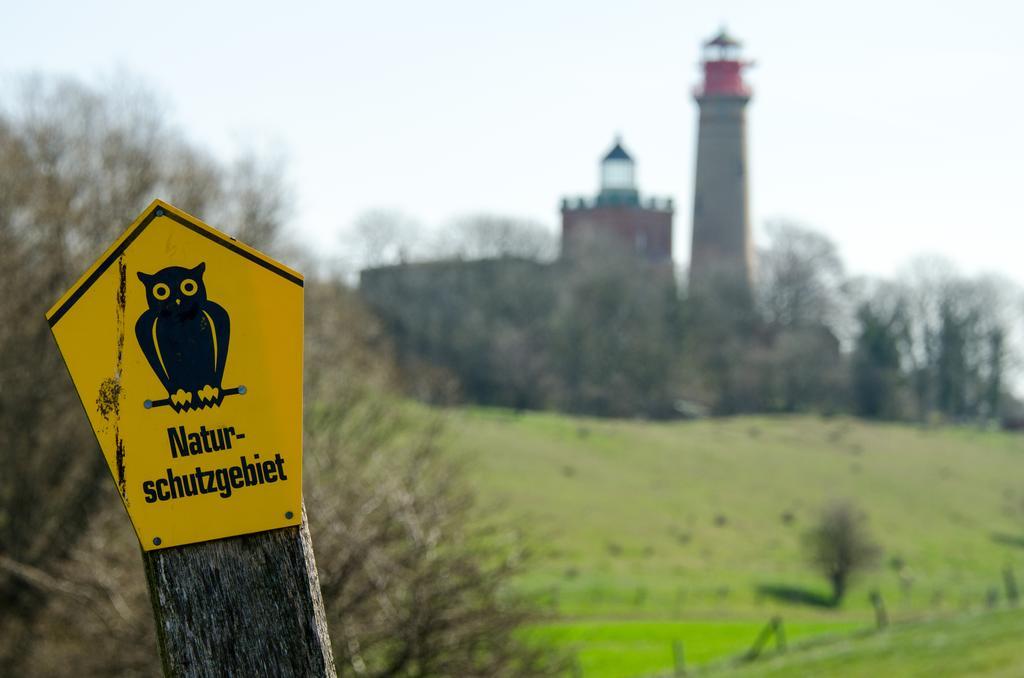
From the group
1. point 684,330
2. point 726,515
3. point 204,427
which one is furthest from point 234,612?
point 684,330

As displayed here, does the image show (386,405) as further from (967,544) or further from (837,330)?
(837,330)

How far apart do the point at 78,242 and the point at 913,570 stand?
99.0 feet

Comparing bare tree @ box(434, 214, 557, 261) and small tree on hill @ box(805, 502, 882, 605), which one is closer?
small tree on hill @ box(805, 502, 882, 605)

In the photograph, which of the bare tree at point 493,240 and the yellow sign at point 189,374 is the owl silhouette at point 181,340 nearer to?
the yellow sign at point 189,374

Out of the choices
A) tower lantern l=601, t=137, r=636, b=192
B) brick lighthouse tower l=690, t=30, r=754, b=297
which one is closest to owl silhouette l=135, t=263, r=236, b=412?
brick lighthouse tower l=690, t=30, r=754, b=297

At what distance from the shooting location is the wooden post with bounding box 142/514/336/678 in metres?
2.57

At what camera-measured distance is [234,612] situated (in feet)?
8.45

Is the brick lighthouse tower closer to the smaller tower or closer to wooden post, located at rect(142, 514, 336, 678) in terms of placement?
the smaller tower

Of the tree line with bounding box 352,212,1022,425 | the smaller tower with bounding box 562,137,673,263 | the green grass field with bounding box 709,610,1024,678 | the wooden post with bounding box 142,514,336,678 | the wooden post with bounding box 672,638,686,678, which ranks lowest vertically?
the wooden post with bounding box 672,638,686,678

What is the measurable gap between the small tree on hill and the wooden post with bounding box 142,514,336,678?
1703 inches

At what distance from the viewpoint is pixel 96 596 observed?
1719 centimetres

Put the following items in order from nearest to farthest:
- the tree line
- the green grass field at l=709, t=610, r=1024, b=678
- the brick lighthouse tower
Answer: the green grass field at l=709, t=610, r=1024, b=678 < the tree line < the brick lighthouse tower

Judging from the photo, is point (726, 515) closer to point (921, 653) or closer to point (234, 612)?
point (921, 653)

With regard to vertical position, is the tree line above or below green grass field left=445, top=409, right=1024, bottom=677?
above
